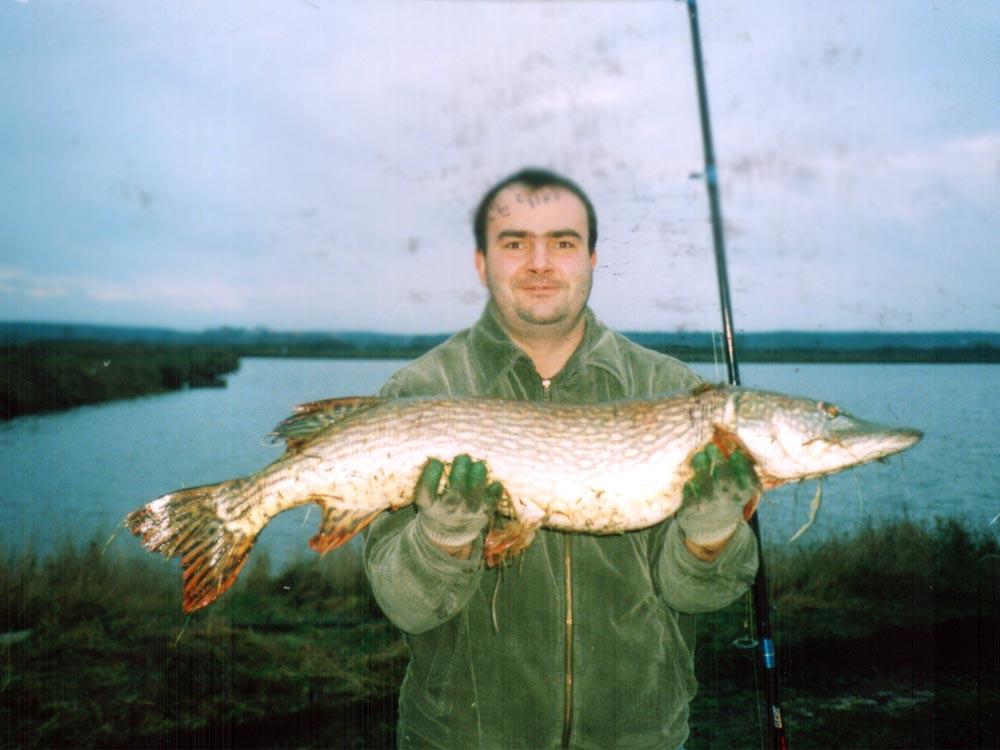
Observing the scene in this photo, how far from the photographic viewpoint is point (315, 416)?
2740 millimetres

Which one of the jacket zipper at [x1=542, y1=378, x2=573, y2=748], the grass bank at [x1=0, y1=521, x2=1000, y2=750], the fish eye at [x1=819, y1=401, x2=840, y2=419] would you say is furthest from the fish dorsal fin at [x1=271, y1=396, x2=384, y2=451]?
the grass bank at [x1=0, y1=521, x2=1000, y2=750]

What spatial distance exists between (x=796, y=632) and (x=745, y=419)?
4.15 m

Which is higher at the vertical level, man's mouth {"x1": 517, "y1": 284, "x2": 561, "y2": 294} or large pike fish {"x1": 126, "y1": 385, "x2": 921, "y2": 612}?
man's mouth {"x1": 517, "y1": 284, "x2": 561, "y2": 294}

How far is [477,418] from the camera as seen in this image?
2623mm

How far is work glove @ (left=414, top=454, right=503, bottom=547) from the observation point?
7.95 feet

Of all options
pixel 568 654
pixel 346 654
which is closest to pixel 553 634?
pixel 568 654

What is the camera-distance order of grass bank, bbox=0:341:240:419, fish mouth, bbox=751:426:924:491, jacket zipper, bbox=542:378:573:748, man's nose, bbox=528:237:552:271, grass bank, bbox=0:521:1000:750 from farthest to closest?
grass bank, bbox=0:341:240:419, grass bank, bbox=0:521:1000:750, man's nose, bbox=528:237:552:271, fish mouth, bbox=751:426:924:491, jacket zipper, bbox=542:378:573:748

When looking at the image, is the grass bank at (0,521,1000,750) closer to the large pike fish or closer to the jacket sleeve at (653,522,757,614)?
the jacket sleeve at (653,522,757,614)

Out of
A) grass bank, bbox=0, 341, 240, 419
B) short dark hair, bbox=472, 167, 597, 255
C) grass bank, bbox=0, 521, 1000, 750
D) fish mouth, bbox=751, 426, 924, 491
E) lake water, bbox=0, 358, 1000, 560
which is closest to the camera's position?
fish mouth, bbox=751, 426, 924, 491

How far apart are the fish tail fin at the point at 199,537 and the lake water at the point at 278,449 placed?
0.34 metres

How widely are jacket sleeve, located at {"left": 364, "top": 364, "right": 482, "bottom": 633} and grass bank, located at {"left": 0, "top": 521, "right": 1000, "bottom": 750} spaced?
272 centimetres

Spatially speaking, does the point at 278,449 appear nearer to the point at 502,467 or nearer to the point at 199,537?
the point at 199,537

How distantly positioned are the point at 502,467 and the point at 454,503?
27 centimetres

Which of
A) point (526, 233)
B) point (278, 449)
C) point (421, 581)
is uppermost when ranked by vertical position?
point (526, 233)
